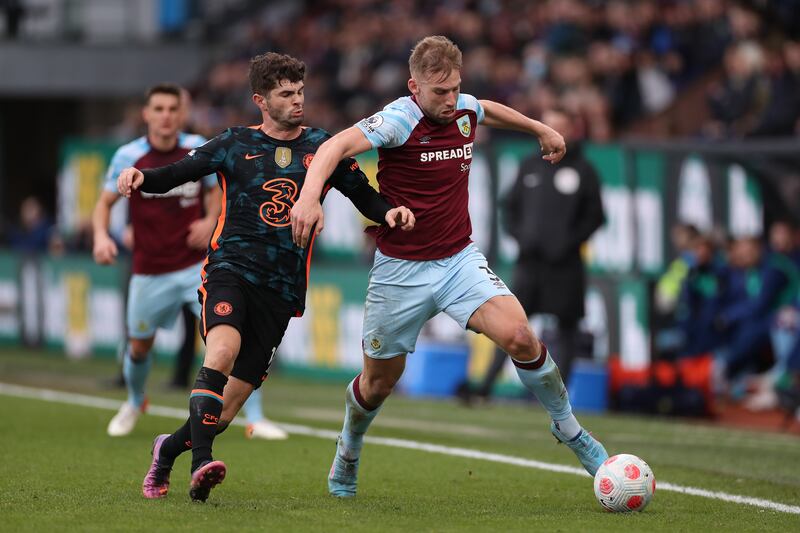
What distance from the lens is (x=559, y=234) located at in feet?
43.5

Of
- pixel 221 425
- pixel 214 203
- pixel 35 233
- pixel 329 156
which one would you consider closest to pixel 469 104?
pixel 329 156

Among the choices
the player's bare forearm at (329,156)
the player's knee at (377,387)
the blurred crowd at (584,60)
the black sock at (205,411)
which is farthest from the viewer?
the blurred crowd at (584,60)

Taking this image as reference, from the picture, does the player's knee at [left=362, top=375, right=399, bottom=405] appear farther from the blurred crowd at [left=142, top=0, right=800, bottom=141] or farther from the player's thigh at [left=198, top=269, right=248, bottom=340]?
the blurred crowd at [left=142, top=0, right=800, bottom=141]

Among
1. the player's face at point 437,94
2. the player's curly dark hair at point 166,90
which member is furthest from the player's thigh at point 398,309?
the player's curly dark hair at point 166,90

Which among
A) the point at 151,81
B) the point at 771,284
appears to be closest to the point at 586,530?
the point at 771,284

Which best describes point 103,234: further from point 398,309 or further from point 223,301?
point 398,309

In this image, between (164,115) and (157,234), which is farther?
(157,234)

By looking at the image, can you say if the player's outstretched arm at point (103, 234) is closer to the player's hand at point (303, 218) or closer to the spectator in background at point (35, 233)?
the player's hand at point (303, 218)

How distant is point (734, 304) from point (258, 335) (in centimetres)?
874

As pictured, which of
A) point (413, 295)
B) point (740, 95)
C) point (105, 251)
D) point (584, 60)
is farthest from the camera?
point (584, 60)

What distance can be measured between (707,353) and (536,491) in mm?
7580

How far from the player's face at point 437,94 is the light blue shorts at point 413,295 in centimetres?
74

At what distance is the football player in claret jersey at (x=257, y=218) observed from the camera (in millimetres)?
7422

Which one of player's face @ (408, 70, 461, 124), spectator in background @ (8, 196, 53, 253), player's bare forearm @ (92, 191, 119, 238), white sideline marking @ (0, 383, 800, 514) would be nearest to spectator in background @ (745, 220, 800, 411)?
white sideline marking @ (0, 383, 800, 514)
